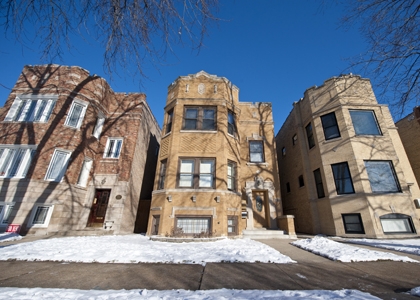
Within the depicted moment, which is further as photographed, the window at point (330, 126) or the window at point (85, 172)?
the window at point (330, 126)

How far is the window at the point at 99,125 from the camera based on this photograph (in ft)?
40.6

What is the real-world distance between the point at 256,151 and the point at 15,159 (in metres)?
14.6

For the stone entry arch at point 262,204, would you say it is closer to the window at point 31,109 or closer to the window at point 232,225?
the window at point 232,225

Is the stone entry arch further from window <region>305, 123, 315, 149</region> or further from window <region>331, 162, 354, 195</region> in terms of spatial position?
window <region>305, 123, 315, 149</region>

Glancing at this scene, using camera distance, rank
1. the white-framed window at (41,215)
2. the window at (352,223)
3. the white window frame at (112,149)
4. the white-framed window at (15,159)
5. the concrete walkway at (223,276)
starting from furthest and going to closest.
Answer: the white window frame at (112,149) < the white-framed window at (15,159) < the window at (352,223) < the white-framed window at (41,215) < the concrete walkway at (223,276)

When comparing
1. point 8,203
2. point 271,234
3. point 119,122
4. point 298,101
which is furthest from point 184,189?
point 298,101

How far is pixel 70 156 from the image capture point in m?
10.5

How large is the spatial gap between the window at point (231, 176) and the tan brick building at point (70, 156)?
640cm

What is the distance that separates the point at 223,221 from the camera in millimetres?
8633

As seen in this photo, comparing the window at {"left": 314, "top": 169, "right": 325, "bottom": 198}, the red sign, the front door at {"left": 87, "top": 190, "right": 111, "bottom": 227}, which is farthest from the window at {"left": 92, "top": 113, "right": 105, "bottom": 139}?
the window at {"left": 314, "top": 169, "right": 325, "bottom": 198}

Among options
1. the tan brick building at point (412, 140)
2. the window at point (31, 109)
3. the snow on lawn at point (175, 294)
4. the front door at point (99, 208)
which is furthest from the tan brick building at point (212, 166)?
the tan brick building at point (412, 140)

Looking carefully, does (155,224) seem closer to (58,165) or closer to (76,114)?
(58,165)

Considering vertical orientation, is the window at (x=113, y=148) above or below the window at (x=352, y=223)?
above

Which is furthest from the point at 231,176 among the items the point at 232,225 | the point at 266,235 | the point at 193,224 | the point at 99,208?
the point at 99,208
